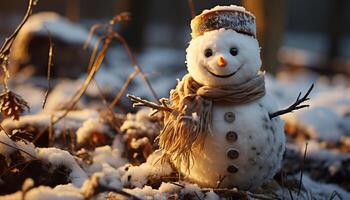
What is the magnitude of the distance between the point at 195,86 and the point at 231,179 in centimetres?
41

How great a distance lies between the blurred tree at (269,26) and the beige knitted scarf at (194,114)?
448cm

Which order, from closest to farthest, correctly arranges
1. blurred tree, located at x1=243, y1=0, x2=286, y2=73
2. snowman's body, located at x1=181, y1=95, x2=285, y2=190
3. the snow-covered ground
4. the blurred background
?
1. the snow-covered ground
2. snowman's body, located at x1=181, y1=95, x2=285, y2=190
3. blurred tree, located at x1=243, y1=0, x2=286, y2=73
4. the blurred background

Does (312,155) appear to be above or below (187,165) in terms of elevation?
below

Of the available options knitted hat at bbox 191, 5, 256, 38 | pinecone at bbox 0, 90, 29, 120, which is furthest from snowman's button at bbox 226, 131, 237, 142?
pinecone at bbox 0, 90, 29, 120

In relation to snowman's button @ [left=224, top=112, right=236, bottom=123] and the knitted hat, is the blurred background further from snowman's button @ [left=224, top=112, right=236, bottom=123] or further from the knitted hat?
snowman's button @ [left=224, top=112, right=236, bottom=123]

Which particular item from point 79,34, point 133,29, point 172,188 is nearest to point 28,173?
point 172,188

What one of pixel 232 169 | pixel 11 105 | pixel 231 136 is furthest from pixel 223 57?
pixel 11 105

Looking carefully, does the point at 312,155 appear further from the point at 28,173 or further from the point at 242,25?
the point at 28,173

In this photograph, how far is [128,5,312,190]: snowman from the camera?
1.96 meters

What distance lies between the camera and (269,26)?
6.48 metres

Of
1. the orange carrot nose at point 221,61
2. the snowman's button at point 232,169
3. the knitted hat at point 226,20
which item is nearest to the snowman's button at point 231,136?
the snowman's button at point 232,169

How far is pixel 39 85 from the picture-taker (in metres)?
6.23

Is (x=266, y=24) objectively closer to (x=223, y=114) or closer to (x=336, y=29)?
(x=223, y=114)

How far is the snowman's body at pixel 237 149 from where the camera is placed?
1962 millimetres
